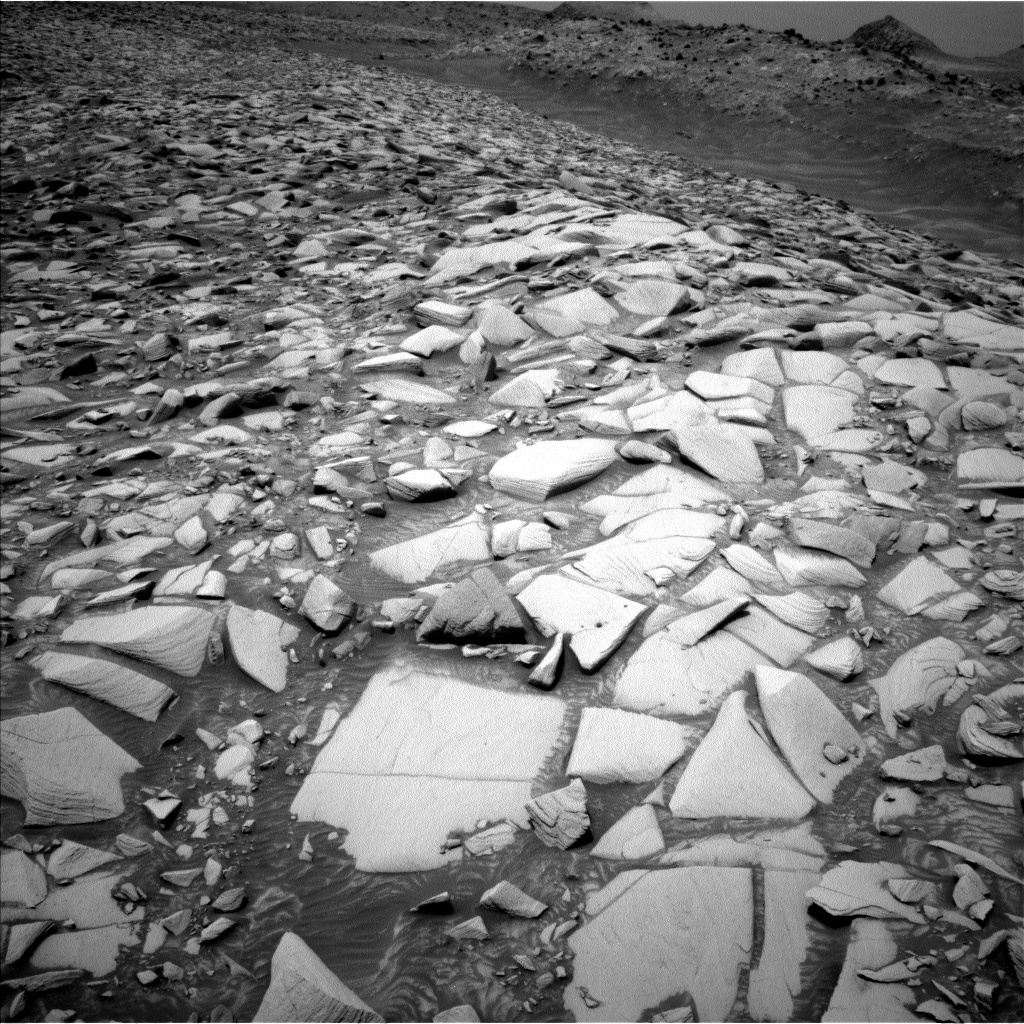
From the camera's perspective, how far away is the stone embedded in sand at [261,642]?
1.79 m

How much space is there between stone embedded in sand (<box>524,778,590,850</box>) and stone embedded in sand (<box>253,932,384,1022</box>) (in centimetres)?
45

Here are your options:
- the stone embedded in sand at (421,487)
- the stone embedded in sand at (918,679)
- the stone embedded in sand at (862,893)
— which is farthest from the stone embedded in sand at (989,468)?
the stone embedded in sand at (421,487)

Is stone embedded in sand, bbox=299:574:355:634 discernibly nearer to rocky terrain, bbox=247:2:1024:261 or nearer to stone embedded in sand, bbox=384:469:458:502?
stone embedded in sand, bbox=384:469:458:502

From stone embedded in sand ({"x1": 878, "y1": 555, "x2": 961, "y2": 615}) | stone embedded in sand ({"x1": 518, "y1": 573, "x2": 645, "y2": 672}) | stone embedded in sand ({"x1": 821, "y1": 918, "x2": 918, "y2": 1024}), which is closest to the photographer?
stone embedded in sand ({"x1": 821, "y1": 918, "x2": 918, "y2": 1024})

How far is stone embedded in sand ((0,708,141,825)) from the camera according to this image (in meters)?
1.50

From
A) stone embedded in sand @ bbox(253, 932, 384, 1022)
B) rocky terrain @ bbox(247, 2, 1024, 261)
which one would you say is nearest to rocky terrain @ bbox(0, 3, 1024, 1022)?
stone embedded in sand @ bbox(253, 932, 384, 1022)

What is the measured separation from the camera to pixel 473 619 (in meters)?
1.84

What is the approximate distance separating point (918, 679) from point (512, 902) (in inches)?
44.9

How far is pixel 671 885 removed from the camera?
1.32 meters

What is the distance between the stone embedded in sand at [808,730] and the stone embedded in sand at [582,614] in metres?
0.38

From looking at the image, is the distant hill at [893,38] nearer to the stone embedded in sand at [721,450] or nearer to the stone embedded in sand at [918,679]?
the stone embedded in sand at [721,450]

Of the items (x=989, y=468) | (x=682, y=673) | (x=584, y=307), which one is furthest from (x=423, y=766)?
(x=584, y=307)

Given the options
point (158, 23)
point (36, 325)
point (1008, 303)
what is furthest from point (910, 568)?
point (158, 23)

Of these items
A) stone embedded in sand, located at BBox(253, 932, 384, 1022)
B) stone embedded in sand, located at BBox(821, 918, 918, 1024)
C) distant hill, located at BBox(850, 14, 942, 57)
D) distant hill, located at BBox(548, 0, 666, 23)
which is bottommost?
stone embedded in sand, located at BBox(253, 932, 384, 1022)
